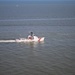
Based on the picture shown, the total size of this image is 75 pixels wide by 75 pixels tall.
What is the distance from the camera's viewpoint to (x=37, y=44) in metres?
66.8

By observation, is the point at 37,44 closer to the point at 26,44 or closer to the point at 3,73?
the point at 26,44

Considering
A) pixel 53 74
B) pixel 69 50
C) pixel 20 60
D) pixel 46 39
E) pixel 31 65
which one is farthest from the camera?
pixel 46 39

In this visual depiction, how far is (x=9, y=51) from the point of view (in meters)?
59.3

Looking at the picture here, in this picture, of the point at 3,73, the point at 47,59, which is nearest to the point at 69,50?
the point at 47,59

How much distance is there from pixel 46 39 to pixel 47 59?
2206 cm

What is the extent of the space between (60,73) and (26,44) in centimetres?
2585

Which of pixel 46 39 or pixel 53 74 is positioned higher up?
Result: pixel 46 39

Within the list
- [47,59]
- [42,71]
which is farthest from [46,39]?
[42,71]

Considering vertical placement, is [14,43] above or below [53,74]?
above

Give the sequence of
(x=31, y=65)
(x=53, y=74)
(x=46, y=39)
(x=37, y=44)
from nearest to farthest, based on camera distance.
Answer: (x=53, y=74) → (x=31, y=65) → (x=37, y=44) → (x=46, y=39)

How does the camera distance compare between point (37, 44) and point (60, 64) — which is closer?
point (60, 64)

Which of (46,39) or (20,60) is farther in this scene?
(46,39)

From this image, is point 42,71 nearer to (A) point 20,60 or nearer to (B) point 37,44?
(A) point 20,60

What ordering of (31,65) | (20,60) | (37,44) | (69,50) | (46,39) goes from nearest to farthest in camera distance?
(31,65) → (20,60) → (69,50) → (37,44) → (46,39)
